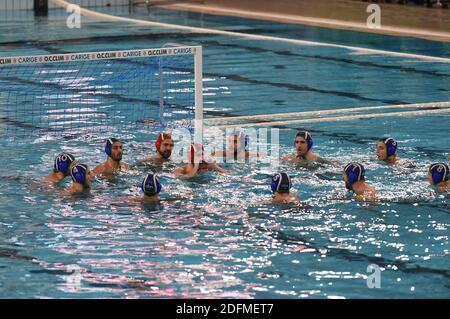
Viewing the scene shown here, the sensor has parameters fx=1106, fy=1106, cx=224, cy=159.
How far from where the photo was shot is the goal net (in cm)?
1520

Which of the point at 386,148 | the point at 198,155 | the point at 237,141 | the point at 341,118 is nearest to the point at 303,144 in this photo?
the point at 237,141

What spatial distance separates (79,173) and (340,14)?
18.4m

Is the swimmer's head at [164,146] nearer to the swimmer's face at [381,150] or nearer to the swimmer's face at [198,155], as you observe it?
the swimmer's face at [198,155]

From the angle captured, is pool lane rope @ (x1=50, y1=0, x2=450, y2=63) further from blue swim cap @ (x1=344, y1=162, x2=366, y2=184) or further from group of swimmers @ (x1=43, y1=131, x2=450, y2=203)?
blue swim cap @ (x1=344, y1=162, x2=366, y2=184)

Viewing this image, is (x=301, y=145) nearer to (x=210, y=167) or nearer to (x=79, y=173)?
(x=210, y=167)

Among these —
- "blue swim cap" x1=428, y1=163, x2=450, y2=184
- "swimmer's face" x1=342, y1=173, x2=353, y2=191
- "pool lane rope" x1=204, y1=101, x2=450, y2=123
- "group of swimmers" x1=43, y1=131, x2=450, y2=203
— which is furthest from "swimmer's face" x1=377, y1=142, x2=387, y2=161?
"pool lane rope" x1=204, y1=101, x2=450, y2=123

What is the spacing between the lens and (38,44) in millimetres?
22984

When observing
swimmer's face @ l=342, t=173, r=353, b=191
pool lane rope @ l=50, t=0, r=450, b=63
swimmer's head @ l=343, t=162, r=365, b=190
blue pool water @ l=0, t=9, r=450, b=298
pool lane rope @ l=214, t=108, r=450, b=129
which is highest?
pool lane rope @ l=50, t=0, r=450, b=63

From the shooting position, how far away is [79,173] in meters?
12.1

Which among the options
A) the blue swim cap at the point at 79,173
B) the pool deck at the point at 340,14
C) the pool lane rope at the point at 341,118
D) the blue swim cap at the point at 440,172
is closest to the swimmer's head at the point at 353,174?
the blue swim cap at the point at 440,172

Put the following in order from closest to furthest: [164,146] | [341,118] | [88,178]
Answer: [88,178] < [164,146] < [341,118]
